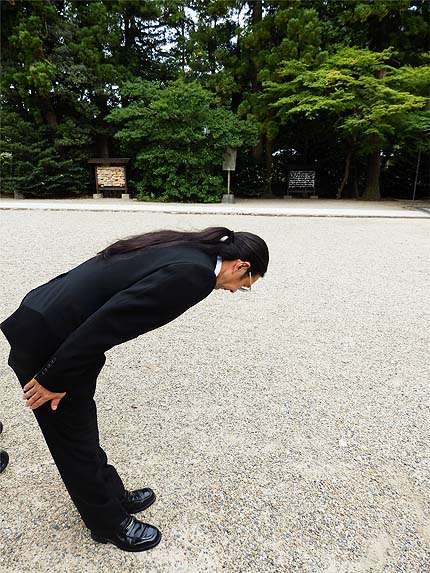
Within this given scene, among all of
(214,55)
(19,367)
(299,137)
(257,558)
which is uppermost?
(214,55)

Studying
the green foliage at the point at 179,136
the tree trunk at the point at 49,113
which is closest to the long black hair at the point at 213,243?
the green foliage at the point at 179,136

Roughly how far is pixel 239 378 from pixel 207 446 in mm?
636

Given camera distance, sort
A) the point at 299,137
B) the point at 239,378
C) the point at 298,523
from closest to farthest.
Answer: the point at 298,523
the point at 239,378
the point at 299,137

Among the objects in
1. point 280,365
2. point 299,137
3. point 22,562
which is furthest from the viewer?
point 299,137

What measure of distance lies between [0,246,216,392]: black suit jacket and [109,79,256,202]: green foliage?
39.0 ft

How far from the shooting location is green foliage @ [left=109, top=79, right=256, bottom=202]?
12.0 m

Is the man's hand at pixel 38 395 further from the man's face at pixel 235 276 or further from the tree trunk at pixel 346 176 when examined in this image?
the tree trunk at pixel 346 176

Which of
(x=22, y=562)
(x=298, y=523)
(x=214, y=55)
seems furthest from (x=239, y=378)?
(x=214, y=55)

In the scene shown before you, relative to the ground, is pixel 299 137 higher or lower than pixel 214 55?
lower

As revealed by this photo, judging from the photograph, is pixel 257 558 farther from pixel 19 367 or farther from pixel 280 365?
pixel 280 365

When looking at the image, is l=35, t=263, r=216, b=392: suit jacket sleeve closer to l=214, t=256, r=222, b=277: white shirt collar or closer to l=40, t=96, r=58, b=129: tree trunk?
l=214, t=256, r=222, b=277: white shirt collar

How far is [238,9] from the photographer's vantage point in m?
14.1

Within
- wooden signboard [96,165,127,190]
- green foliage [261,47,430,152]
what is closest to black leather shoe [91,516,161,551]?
green foliage [261,47,430,152]

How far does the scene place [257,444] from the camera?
1788mm
